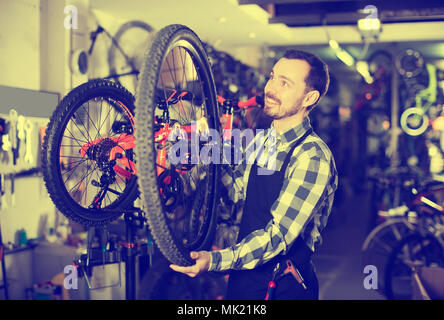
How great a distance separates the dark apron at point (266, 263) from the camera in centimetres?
183

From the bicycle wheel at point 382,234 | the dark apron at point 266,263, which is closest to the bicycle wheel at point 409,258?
the bicycle wheel at point 382,234

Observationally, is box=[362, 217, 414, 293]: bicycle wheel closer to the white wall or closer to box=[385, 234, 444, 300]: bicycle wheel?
box=[385, 234, 444, 300]: bicycle wheel

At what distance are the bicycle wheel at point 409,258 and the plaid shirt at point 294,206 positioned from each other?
2504 millimetres

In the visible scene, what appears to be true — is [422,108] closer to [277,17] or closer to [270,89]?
[277,17]

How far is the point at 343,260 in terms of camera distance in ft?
18.8

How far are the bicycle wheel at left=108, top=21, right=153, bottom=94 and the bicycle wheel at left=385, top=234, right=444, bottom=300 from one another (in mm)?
2689

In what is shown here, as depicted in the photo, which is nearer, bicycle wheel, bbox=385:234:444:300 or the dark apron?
the dark apron

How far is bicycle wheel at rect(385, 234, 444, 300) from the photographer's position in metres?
4.03

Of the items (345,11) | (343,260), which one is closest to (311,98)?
(345,11)

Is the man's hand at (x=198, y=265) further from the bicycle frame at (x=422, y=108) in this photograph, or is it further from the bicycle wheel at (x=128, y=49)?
the bicycle frame at (x=422, y=108)

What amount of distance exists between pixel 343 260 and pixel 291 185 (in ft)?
14.2

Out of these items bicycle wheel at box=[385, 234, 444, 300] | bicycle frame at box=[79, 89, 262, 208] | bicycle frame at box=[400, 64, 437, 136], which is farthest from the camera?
bicycle frame at box=[400, 64, 437, 136]

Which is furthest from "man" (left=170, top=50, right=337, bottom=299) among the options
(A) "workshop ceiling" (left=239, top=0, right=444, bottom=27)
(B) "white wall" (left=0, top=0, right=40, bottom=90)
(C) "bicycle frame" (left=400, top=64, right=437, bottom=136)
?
(C) "bicycle frame" (left=400, top=64, right=437, bottom=136)
